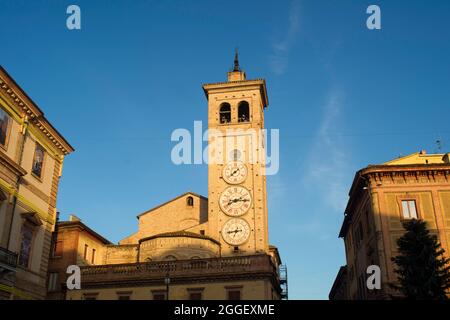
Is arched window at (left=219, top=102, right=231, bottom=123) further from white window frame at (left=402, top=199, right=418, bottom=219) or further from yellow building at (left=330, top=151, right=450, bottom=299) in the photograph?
white window frame at (left=402, top=199, right=418, bottom=219)

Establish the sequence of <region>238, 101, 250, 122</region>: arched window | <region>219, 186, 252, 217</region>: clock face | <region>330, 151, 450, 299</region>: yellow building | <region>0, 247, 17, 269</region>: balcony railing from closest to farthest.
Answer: <region>0, 247, 17, 269</region>: balcony railing → <region>330, 151, 450, 299</region>: yellow building → <region>219, 186, 252, 217</region>: clock face → <region>238, 101, 250, 122</region>: arched window

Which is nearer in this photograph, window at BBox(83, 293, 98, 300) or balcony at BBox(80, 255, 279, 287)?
balcony at BBox(80, 255, 279, 287)

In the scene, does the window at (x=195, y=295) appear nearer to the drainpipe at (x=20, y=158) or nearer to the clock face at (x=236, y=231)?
the clock face at (x=236, y=231)

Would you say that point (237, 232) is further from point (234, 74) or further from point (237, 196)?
point (234, 74)

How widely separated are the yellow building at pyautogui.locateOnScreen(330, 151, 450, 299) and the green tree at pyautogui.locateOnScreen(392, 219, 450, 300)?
274 inches

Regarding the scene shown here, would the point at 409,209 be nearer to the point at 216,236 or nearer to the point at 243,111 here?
the point at 216,236

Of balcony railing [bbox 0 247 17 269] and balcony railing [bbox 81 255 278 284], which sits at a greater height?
balcony railing [bbox 81 255 278 284]

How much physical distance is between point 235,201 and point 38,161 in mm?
22191

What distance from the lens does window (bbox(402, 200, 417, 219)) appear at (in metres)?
35.6

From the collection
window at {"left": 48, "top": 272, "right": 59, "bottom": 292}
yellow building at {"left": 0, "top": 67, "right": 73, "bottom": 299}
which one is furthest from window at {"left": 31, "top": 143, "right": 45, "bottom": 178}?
window at {"left": 48, "top": 272, "right": 59, "bottom": 292}

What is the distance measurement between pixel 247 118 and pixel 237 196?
956 centimetres

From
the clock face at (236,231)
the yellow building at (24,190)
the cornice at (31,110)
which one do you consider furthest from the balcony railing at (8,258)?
the clock face at (236,231)

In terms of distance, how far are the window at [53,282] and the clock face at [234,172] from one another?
18.6 m
